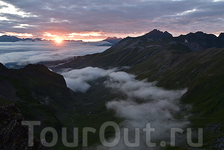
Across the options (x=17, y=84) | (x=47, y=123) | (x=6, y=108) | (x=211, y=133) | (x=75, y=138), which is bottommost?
(x=75, y=138)

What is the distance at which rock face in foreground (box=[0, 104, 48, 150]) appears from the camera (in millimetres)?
55531

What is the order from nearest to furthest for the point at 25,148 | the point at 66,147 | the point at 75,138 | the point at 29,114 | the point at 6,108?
the point at 25,148 < the point at 6,108 < the point at 66,147 < the point at 29,114 < the point at 75,138

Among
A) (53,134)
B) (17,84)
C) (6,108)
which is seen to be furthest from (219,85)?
(17,84)

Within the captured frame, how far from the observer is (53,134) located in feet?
481

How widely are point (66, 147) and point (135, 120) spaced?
8765cm

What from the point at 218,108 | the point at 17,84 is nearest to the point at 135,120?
the point at 218,108

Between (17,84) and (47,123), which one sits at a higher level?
(17,84)

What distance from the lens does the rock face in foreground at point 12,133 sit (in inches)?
2186

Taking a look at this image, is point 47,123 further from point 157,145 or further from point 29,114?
point 157,145

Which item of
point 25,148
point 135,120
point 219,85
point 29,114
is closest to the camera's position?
point 25,148

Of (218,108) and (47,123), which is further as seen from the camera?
(47,123)

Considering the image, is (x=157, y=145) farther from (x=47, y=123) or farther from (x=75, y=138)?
(x=47, y=123)

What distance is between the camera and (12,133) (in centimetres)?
5728

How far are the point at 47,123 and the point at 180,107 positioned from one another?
453 feet
